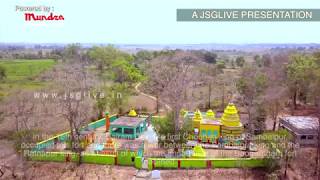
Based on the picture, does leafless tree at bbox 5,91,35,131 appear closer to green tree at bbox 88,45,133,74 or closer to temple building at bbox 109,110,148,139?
temple building at bbox 109,110,148,139

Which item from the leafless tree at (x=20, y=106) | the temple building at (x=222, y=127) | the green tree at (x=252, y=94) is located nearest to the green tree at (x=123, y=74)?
the leafless tree at (x=20, y=106)

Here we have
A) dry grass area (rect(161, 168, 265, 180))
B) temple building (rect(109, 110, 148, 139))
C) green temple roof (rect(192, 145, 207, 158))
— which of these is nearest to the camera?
dry grass area (rect(161, 168, 265, 180))

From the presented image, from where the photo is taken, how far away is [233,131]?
768 inches

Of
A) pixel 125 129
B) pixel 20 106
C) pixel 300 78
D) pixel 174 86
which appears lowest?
pixel 125 129

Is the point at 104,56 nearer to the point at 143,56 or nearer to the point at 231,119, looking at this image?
the point at 143,56

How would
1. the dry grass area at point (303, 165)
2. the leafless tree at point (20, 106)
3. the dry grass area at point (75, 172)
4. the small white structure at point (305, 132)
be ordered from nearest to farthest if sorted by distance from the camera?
the dry grass area at point (75, 172) < the dry grass area at point (303, 165) < the small white structure at point (305, 132) < the leafless tree at point (20, 106)

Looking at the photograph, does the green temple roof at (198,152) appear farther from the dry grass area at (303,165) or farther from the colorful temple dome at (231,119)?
the dry grass area at (303,165)

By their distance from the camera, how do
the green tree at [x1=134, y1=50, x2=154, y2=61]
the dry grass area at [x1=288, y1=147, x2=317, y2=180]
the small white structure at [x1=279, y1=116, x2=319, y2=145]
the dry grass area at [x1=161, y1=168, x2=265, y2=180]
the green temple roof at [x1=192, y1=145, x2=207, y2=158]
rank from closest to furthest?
the dry grass area at [x1=161, y1=168, x2=265, y2=180] → the dry grass area at [x1=288, y1=147, x2=317, y2=180] → the green temple roof at [x1=192, y1=145, x2=207, y2=158] → the small white structure at [x1=279, y1=116, x2=319, y2=145] → the green tree at [x1=134, y1=50, x2=154, y2=61]

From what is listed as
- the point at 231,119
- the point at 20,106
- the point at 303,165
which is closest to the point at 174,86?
the point at 231,119

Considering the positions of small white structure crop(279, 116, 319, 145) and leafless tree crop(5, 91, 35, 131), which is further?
leafless tree crop(5, 91, 35, 131)

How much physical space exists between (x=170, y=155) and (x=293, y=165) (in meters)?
6.09

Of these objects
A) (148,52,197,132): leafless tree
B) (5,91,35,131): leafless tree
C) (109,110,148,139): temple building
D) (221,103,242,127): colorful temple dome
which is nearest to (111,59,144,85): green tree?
(148,52,197,132): leafless tree

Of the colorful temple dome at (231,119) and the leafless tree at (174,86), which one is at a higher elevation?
the leafless tree at (174,86)

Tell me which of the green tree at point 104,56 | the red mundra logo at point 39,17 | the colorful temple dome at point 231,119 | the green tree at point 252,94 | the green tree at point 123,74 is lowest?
the colorful temple dome at point 231,119
